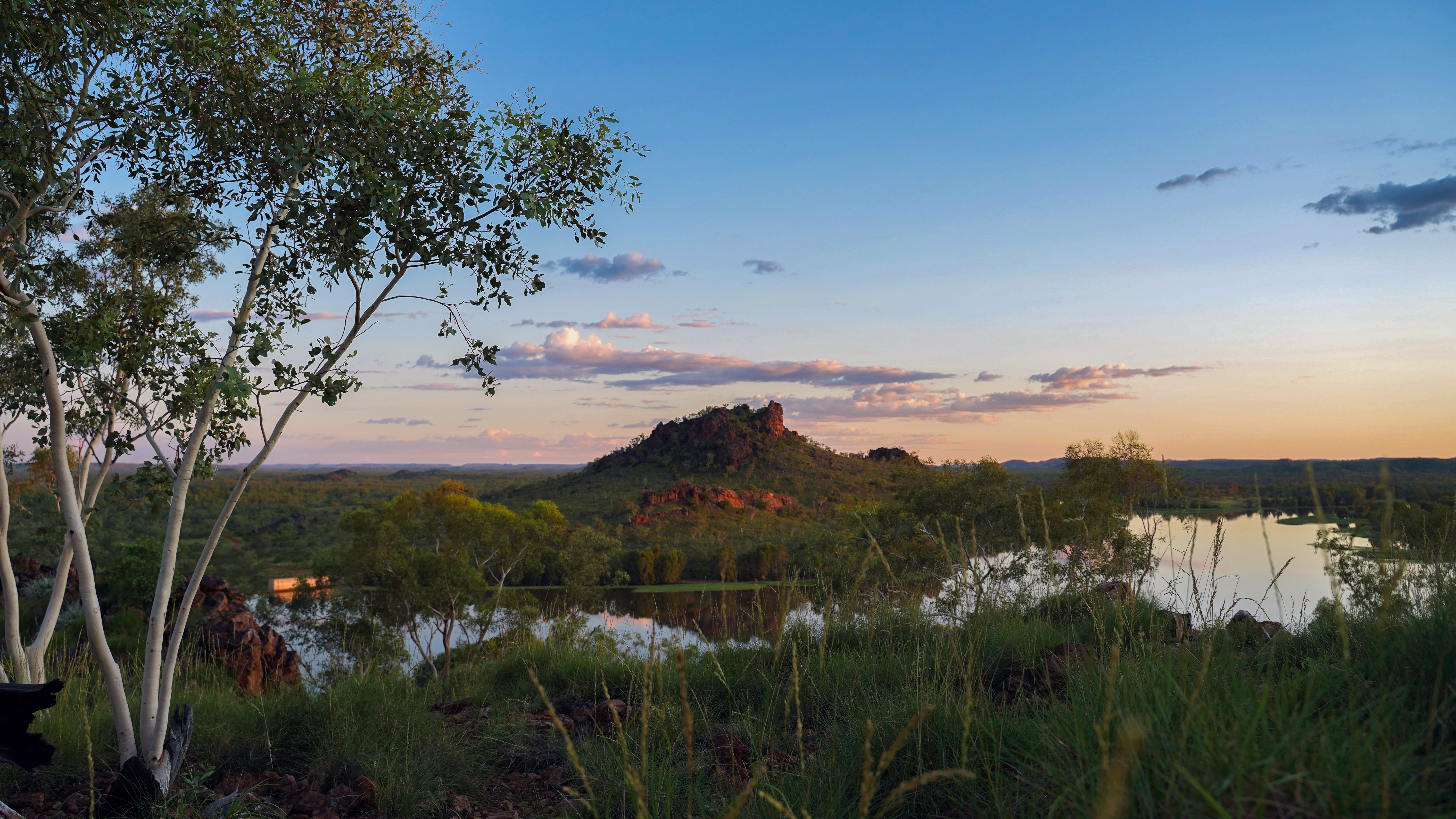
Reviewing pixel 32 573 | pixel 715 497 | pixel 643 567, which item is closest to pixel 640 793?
pixel 32 573

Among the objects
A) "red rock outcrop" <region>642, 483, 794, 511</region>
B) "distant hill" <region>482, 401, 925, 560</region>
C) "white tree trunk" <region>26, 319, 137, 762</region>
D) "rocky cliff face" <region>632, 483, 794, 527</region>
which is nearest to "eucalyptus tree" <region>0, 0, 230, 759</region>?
"white tree trunk" <region>26, 319, 137, 762</region>

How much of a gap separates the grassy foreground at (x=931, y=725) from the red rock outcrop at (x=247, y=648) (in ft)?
14.1

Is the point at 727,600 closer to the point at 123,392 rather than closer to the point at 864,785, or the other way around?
the point at 864,785

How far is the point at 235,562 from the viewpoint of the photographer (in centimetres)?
4744

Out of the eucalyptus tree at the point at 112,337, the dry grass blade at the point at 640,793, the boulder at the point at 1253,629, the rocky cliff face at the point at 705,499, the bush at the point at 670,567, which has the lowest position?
the bush at the point at 670,567

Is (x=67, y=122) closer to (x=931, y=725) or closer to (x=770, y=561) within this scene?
(x=931, y=725)

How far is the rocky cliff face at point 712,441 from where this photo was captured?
8456 cm

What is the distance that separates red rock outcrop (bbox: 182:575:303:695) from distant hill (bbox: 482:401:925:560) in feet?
117

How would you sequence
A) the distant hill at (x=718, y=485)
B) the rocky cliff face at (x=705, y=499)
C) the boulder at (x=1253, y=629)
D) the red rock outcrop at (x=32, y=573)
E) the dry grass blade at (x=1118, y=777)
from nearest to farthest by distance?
1. the dry grass blade at (x=1118, y=777)
2. the boulder at (x=1253, y=629)
3. the red rock outcrop at (x=32, y=573)
4. the distant hill at (x=718, y=485)
5. the rocky cliff face at (x=705, y=499)

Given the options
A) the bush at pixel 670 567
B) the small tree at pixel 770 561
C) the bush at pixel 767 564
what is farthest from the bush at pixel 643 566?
the small tree at pixel 770 561

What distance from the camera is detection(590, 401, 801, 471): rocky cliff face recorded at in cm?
8456

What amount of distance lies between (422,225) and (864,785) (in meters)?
4.56

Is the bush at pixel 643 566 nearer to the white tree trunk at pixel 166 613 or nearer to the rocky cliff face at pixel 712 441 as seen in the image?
the rocky cliff face at pixel 712 441

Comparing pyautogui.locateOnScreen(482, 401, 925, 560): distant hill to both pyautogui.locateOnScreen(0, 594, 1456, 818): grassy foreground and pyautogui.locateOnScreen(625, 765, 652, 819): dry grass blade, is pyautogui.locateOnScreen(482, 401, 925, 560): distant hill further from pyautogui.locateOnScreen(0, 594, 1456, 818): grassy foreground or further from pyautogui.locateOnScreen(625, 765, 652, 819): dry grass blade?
pyautogui.locateOnScreen(625, 765, 652, 819): dry grass blade
